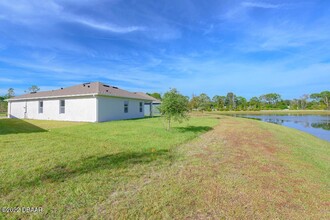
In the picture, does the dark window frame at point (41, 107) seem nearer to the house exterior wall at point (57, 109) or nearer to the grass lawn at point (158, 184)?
the house exterior wall at point (57, 109)

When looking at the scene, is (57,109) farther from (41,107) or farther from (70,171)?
(70,171)

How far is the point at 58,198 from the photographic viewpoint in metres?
3.43

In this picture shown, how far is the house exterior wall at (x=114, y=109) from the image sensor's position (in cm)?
1731

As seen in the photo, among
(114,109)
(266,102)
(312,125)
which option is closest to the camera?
(114,109)

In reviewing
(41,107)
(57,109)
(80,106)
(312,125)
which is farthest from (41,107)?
(312,125)

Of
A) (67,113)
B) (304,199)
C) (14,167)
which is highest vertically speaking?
(67,113)

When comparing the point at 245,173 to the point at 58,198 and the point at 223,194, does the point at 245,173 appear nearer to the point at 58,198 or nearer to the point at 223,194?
the point at 223,194

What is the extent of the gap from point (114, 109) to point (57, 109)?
5.60 metres

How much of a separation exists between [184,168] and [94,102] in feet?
45.0

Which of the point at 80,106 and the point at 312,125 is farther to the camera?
the point at 312,125

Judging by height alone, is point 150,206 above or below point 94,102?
below

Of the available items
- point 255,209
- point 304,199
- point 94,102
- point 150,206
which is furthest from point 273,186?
point 94,102

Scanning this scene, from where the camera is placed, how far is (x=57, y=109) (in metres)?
19.1

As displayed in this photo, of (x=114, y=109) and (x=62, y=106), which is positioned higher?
(x=62, y=106)
